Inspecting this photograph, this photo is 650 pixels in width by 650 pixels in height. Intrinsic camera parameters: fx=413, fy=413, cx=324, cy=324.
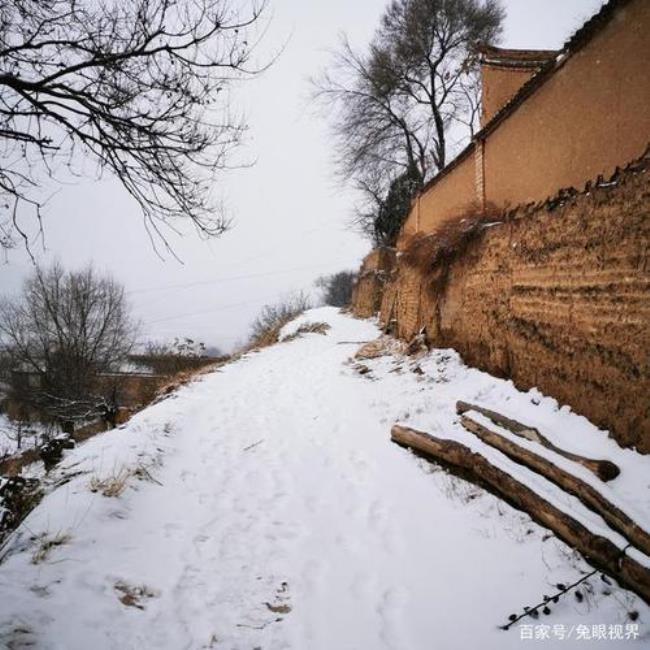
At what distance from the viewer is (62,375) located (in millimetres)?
20641

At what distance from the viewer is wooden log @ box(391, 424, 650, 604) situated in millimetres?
2344

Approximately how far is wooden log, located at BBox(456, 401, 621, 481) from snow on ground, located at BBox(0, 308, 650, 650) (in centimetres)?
11

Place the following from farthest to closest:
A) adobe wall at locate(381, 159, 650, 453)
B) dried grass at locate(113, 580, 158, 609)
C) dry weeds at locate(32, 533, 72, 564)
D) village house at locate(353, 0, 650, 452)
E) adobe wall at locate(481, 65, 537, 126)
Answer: adobe wall at locate(481, 65, 537, 126)
village house at locate(353, 0, 650, 452)
adobe wall at locate(381, 159, 650, 453)
dry weeds at locate(32, 533, 72, 564)
dried grass at locate(113, 580, 158, 609)

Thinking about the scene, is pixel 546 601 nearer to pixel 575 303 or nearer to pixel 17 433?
pixel 575 303

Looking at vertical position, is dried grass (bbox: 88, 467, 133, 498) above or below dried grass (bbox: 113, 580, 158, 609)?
above

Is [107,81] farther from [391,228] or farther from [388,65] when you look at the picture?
[391,228]

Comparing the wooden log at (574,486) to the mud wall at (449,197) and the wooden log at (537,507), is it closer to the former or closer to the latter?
the wooden log at (537,507)

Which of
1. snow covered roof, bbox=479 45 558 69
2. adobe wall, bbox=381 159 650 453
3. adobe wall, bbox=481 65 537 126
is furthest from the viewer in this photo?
adobe wall, bbox=481 65 537 126

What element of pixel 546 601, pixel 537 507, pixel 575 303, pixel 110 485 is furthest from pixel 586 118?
pixel 110 485

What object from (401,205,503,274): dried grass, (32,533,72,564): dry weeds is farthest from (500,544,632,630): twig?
(401,205,503,274): dried grass

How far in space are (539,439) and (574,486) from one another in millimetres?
698

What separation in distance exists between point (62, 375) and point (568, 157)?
901 inches

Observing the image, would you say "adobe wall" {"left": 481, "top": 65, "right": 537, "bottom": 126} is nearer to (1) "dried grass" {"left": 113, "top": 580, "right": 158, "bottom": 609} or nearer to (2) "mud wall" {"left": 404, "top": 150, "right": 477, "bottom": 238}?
(2) "mud wall" {"left": 404, "top": 150, "right": 477, "bottom": 238}

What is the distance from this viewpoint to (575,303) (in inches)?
157
